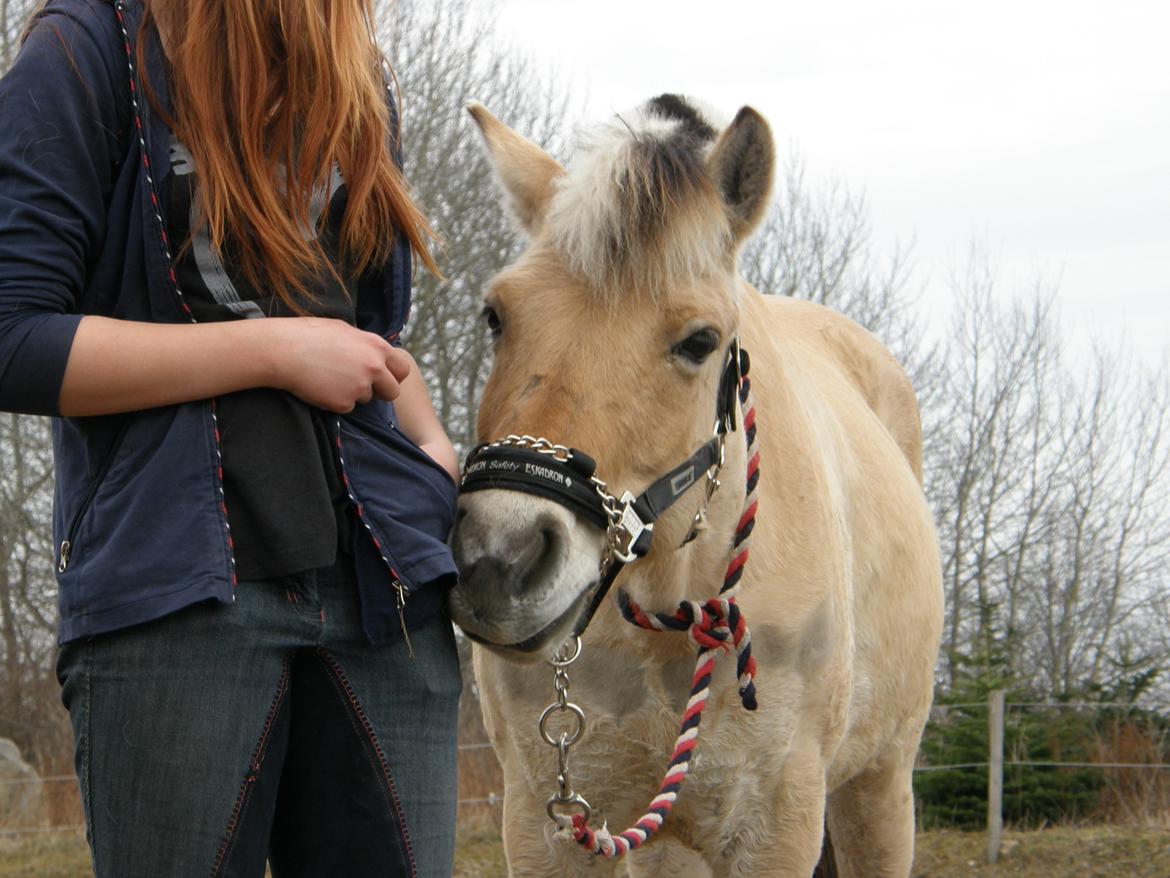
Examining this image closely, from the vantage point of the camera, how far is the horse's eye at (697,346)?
2.33 m

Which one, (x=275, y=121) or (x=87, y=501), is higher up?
(x=275, y=121)

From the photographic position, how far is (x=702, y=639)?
8.64 ft

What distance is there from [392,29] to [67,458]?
13907 millimetres

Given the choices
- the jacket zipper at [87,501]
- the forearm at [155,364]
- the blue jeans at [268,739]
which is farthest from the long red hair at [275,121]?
the blue jeans at [268,739]

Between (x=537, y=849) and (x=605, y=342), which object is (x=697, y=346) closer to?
(x=605, y=342)

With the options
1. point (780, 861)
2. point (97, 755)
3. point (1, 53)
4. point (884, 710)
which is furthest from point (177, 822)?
point (1, 53)

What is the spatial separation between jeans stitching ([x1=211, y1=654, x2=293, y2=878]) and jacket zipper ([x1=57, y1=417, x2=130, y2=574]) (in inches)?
10.8

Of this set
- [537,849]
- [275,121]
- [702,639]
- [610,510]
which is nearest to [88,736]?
[275,121]

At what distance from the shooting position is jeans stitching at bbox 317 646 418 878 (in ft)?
5.20

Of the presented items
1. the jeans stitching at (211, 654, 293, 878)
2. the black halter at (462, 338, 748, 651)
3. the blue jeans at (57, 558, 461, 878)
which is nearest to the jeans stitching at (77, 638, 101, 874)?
the blue jeans at (57, 558, 461, 878)

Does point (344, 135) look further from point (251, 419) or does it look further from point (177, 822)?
point (177, 822)

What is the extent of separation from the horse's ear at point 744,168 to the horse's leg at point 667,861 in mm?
1442

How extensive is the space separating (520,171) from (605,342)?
64 centimetres

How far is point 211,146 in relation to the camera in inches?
60.6
